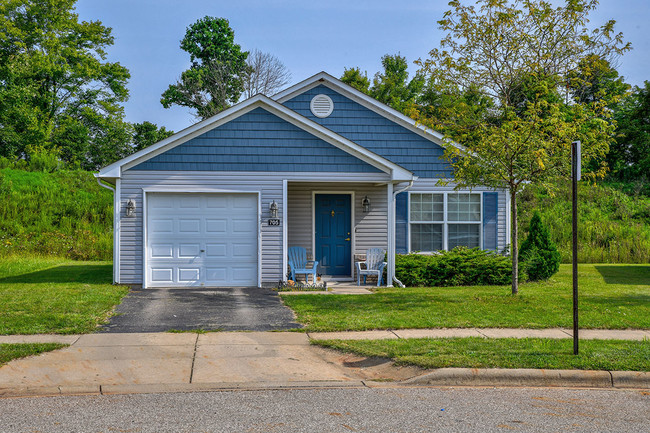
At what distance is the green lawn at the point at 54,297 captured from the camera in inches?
357

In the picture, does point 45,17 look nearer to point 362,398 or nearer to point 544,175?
point 544,175

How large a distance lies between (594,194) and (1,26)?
3216 centimetres

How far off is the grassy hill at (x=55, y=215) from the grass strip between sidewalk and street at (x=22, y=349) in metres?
14.6

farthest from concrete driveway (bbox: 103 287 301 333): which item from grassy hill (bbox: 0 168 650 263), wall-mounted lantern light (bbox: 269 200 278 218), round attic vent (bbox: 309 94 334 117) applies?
grassy hill (bbox: 0 168 650 263)

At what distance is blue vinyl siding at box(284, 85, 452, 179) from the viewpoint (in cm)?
1631

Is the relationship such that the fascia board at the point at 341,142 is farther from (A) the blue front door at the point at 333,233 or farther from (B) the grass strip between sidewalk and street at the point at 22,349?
(B) the grass strip between sidewalk and street at the point at 22,349

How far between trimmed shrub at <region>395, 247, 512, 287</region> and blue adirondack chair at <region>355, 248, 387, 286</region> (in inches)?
15.7

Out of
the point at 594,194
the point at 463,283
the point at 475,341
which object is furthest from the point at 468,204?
the point at 594,194

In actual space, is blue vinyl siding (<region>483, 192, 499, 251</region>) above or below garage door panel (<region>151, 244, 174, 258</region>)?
above

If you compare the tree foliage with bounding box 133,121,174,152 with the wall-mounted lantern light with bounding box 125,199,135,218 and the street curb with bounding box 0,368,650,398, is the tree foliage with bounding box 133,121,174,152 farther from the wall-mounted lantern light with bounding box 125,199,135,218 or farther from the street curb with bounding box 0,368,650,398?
the street curb with bounding box 0,368,650,398

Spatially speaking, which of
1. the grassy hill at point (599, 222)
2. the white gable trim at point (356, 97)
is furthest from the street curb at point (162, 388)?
the grassy hill at point (599, 222)

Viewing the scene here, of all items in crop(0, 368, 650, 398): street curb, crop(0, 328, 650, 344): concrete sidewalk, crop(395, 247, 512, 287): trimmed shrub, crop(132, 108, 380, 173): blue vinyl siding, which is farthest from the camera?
crop(395, 247, 512, 287): trimmed shrub

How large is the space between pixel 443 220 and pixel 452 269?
1835 mm

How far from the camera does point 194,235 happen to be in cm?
1410
